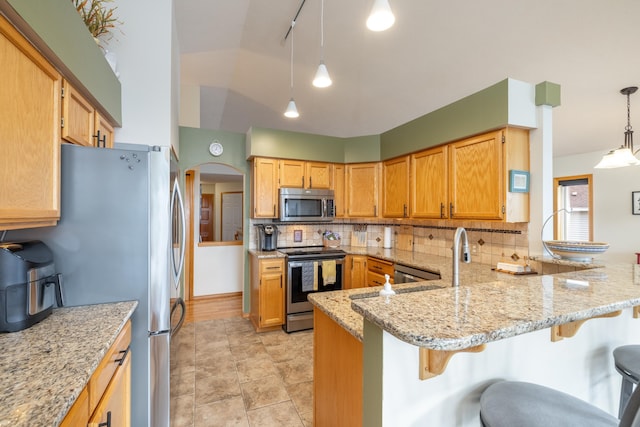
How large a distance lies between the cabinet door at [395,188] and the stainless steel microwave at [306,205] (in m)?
0.75

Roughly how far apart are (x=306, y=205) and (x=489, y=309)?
3087mm

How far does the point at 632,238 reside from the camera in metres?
5.08

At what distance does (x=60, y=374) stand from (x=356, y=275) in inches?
124

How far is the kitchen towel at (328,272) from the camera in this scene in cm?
358

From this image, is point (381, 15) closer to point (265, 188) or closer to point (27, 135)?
point (27, 135)

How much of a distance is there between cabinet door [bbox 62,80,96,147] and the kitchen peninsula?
1.53 metres

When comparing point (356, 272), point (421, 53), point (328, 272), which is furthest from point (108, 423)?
point (421, 53)

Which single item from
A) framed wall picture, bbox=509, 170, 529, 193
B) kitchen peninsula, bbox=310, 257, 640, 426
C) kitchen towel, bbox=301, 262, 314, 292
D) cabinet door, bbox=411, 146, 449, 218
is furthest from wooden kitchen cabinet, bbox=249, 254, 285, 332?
framed wall picture, bbox=509, 170, 529, 193

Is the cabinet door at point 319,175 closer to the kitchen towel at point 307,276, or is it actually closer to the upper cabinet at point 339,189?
the upper cabinet at point 339,189

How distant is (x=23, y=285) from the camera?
3.70 ft

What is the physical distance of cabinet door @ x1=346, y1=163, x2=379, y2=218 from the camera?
13.2ft

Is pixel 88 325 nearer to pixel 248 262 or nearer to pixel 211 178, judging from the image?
pixel 248 262

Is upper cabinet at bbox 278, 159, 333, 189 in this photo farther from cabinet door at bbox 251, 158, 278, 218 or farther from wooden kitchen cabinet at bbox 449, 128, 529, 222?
wooden kitchen cabinet at bbox 449, 128, 529, 222

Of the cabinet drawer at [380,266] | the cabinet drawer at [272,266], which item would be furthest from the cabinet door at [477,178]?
the cabinet drawer at [272,266]
